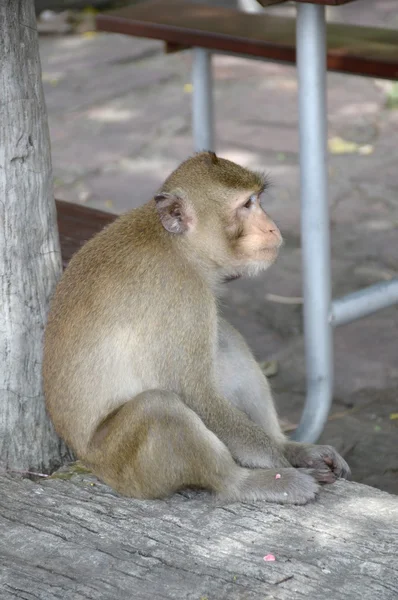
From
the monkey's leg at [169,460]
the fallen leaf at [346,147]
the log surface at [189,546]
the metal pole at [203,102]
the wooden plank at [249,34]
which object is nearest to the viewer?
the log surface at [189,546]

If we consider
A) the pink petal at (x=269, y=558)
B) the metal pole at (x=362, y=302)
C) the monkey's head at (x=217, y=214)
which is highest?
the monkey's head at (x=217, y=214)

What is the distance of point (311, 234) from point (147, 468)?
1074mm

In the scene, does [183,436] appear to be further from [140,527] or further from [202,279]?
[202,279]

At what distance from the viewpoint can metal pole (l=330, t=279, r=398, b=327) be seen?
349 cm

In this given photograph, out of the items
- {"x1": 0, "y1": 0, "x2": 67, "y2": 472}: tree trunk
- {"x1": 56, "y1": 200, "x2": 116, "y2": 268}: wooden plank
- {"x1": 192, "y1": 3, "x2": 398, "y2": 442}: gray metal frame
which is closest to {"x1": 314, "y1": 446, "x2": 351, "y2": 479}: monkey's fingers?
{"x1": 192, "y1": 3, "x2": 398, "y2": 442}: gray metal frame

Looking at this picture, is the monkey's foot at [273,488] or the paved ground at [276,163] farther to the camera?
the paved ground at [276,163]


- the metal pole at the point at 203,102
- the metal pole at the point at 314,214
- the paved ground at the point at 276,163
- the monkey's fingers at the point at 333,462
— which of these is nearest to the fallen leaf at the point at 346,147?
the paved ground at the point at 276,163

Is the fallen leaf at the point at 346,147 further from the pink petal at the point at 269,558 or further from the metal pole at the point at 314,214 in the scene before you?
the pink petal at the point at 269,558

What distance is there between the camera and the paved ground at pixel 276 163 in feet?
13.3

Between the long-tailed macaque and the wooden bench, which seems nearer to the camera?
the long-tailed macaque

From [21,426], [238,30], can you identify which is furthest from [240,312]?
[21,426]

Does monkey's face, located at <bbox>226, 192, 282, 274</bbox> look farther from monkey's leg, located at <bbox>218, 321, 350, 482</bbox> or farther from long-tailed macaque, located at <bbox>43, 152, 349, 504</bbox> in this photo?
monkey's leg, located at <bbox>218, 321, 350, 482</bbox>

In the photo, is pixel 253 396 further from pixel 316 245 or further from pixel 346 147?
pixel 346 147

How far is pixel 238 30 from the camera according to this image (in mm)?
4020
